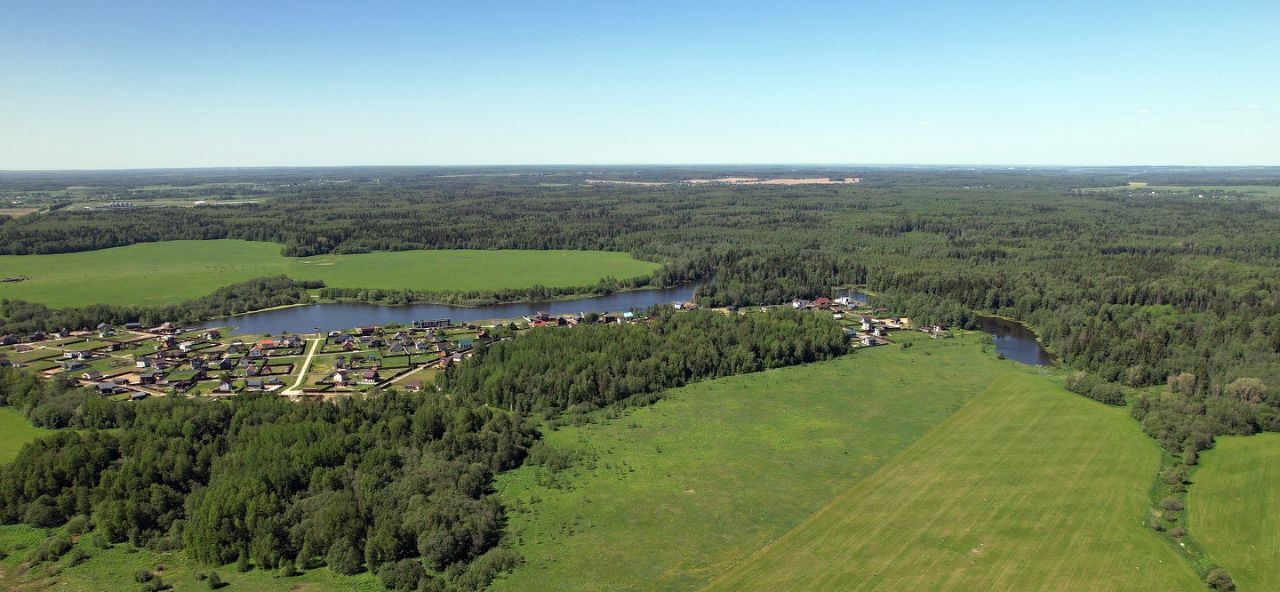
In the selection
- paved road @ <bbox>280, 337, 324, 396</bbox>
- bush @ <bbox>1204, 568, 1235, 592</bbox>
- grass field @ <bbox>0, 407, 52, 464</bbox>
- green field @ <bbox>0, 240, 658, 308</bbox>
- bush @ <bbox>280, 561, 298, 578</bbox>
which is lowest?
bush @ <bbox>280, 561, 298, 578</bbox>

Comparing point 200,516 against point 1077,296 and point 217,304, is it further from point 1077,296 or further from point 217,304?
point 1077,296

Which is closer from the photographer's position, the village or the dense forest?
the dense forest

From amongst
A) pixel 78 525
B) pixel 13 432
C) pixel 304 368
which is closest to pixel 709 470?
pixel 78 525

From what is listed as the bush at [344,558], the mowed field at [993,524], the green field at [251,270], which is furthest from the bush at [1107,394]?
the green field at [251,270]

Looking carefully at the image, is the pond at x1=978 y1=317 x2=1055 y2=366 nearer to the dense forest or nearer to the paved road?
the dense forest

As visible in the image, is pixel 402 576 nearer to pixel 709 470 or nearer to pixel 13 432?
pixel 709 470

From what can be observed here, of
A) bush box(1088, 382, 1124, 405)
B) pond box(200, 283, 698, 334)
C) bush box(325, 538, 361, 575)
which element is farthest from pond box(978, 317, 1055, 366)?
bush box(325, 538, 361, 575)

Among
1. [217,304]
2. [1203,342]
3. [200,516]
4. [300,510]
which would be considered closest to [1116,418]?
[1203,342]
